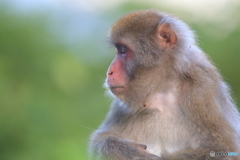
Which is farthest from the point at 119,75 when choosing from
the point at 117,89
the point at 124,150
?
the point at 124,150

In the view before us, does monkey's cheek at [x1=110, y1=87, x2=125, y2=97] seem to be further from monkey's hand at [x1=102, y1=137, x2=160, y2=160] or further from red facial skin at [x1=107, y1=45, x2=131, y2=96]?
monkey's hand at [x1=102, y1=137, x2=160, y2=160]

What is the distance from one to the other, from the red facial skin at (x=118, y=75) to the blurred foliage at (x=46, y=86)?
3386 millimetres

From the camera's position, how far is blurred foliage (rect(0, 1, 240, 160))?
8680mm

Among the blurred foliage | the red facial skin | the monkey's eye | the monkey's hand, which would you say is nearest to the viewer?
the monkey's hand

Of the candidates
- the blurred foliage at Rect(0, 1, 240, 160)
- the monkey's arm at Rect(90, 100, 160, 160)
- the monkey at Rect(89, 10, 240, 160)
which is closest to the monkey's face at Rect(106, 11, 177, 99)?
the monkey at Rect(89, 10, 240, 160)

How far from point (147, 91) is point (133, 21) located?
2.12 ft

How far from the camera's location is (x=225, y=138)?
4.09 metres

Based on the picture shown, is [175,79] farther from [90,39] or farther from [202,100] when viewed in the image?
[90,39]

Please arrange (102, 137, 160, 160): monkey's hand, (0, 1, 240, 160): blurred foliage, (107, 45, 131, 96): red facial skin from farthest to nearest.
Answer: (0, 1, 240, 160): blurred foliage
(107, 45, 131, 96): red facial skin
(102, 137, 160, 160): monkey's hand

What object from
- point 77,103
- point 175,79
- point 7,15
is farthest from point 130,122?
point 7,15

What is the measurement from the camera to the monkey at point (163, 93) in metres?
4.14

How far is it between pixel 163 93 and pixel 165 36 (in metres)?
0.51

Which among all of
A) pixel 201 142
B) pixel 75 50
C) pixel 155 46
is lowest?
pixel 201 142

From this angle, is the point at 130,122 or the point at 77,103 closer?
the point at 130,122
